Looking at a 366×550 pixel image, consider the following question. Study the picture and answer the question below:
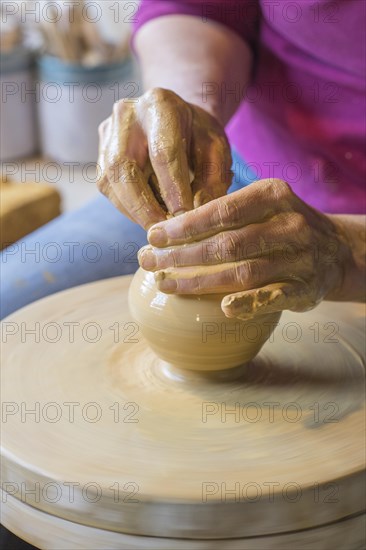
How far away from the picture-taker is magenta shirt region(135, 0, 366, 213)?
145cm

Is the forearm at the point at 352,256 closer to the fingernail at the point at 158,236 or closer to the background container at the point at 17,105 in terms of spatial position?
the fingernail at the point at 158,236

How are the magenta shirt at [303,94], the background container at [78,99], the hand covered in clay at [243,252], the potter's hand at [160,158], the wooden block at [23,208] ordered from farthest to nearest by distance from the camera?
the background container at [78,99] → the wooden block at [23,208] → the magenta shirt at [303,94] → the potter's hand at [160,158] → the hand covered in clay at [243,252]

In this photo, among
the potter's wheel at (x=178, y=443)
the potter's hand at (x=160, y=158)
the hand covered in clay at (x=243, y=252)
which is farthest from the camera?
the potter's hand at (x=160, y=158)

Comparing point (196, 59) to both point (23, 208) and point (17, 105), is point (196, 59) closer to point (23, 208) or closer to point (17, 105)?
point (23, 208)

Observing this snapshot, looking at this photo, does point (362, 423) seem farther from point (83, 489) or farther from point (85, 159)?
point (85, 159)

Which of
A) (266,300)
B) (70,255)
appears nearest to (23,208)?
(70,255)

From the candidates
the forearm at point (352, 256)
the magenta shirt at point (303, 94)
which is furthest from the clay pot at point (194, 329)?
the magenta shirt at point (303, 94)

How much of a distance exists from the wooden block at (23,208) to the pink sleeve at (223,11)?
549 millimetres

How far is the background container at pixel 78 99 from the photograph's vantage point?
151 inches

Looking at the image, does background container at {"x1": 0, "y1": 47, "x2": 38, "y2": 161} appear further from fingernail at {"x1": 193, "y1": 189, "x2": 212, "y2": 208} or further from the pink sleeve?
fingernail at {"x1": 193, "y1": 189, "x2": 212, "y2": 208}

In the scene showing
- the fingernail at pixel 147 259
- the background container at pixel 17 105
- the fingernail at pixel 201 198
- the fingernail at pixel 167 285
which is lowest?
the background container at pixel 17 105

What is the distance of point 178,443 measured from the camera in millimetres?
985

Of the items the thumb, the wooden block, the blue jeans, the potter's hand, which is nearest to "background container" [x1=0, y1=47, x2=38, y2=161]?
the wooden block

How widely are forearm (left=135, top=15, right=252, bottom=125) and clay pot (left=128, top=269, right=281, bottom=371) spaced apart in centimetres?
58
